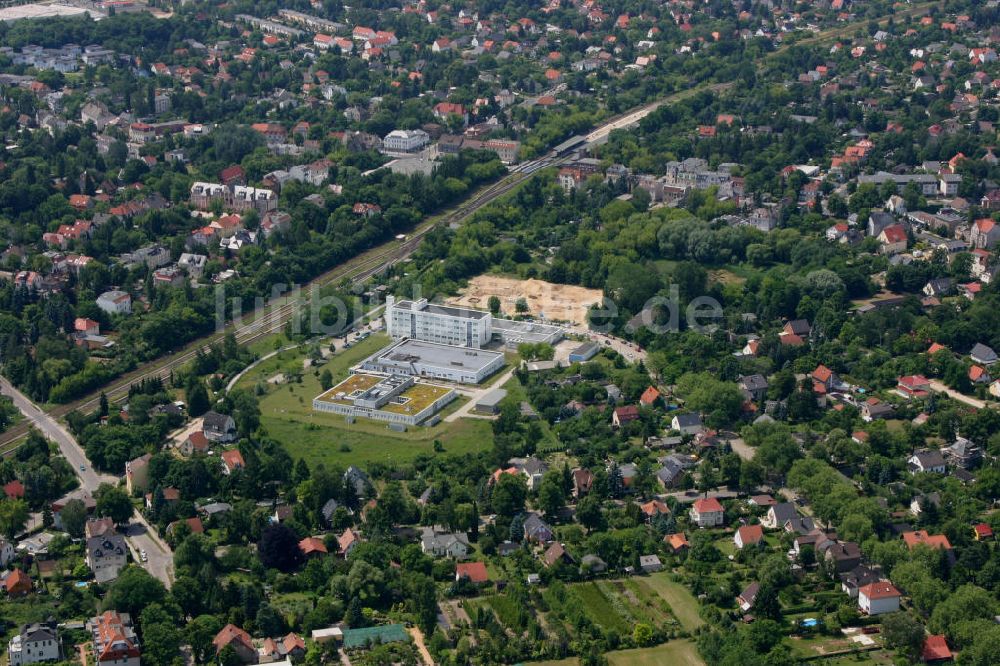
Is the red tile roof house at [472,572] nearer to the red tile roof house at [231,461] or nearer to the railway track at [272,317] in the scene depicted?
the red tile roof house at [231,461]

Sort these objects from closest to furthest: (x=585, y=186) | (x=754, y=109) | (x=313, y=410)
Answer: (x=313, y=410) → (x=585, y=186) → (x=754, y=109)

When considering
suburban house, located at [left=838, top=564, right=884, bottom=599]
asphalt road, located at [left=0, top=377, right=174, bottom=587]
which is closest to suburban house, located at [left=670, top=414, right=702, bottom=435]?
suburban house, located at [left=838, top=564, right=884, bottom=599]

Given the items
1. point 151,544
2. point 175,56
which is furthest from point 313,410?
point 175,56

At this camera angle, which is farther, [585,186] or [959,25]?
[959,25]

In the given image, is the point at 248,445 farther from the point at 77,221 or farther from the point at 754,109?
the point at 754,109

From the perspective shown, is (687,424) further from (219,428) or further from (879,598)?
(219,428)

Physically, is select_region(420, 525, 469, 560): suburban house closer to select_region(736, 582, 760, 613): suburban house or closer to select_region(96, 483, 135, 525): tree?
select_region(736, 582, 760, 613): suburban house
